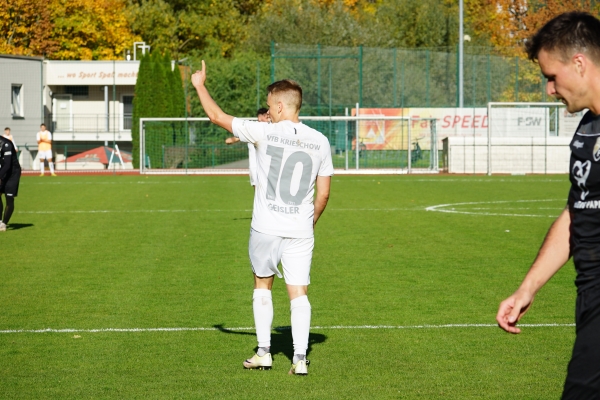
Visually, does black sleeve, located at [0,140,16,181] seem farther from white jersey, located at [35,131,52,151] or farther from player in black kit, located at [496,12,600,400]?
white jersey, located at [35,131,52,151]

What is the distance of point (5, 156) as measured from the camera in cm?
1547

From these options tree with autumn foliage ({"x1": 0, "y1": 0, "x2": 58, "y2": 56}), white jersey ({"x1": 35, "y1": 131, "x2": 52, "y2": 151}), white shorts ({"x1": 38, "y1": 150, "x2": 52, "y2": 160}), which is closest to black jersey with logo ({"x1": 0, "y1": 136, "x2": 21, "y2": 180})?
white jersey ({"x1": 35, "y1": 131, "x2": 52, "y2": 151})

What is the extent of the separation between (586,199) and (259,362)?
3454 mm

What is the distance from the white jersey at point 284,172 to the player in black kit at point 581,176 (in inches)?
111

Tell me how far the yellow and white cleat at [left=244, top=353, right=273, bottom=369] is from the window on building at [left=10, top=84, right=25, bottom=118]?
4542 cm

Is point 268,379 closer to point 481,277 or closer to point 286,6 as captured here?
point 481,277

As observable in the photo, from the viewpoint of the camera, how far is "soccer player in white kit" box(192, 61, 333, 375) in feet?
20.7

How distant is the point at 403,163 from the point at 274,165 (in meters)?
33.4

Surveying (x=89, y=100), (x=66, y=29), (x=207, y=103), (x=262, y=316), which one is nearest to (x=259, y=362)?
(x=262, y=316)

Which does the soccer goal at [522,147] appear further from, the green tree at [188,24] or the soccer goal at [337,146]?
the green tree at [188,24]

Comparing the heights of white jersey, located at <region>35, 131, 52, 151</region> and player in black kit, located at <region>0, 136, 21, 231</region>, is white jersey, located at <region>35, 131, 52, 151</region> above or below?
above

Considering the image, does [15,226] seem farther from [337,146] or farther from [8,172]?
[337,146]

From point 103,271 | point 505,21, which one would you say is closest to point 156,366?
point 103,271

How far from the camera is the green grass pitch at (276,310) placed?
6184 millimetres
